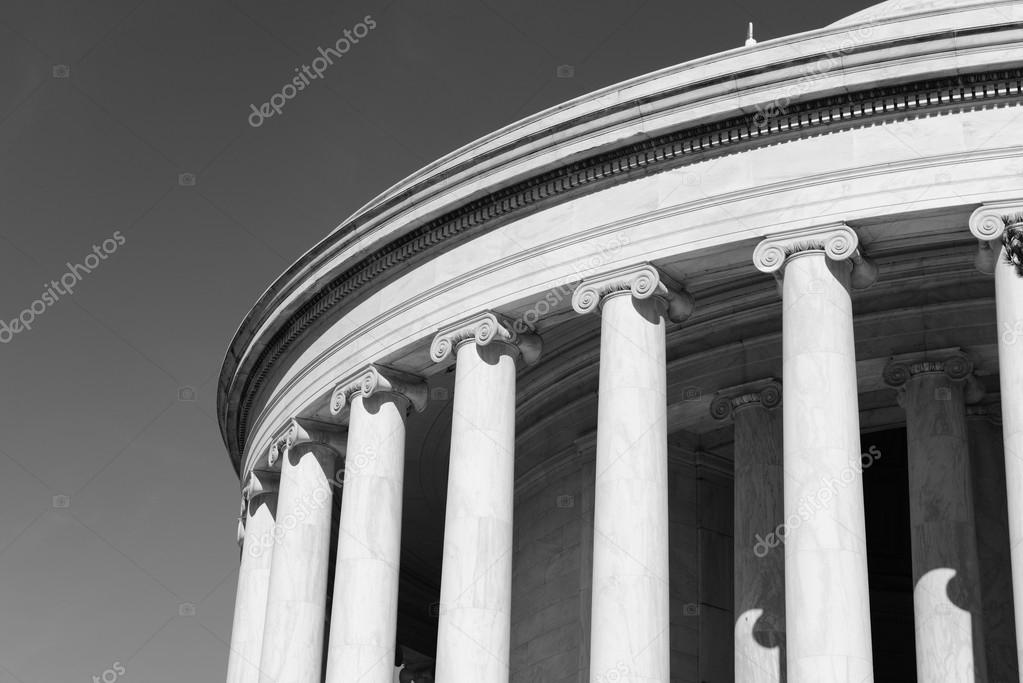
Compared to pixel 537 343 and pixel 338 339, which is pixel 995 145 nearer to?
pixel 537 343

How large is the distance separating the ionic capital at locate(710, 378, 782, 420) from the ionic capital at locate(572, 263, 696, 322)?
10687 mm

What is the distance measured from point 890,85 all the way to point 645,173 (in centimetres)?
1039

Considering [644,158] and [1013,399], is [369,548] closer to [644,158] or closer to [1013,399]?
[644,158]

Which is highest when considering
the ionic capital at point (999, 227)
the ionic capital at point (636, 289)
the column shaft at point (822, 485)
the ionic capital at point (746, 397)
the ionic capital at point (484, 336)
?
the ionic capital at point (746, 397)

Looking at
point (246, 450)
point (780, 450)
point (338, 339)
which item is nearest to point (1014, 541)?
point (780, 450)

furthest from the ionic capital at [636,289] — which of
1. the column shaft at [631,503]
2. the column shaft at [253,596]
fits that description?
the column shaft at [253,596]

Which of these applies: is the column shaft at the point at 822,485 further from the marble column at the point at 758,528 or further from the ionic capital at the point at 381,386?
the ionic capital at the point at 381,386

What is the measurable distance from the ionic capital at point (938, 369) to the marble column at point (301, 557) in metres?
26.5

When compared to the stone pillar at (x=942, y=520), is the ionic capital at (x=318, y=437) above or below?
above

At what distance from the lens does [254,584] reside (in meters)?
78.8

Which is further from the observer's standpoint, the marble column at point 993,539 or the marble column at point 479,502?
the marble column at point 993,539

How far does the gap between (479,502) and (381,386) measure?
365 inches

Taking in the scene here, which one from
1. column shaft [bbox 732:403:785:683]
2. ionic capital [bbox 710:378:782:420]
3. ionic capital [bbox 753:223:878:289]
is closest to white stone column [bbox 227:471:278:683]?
ionic capital [bbox 710:378:782:420]

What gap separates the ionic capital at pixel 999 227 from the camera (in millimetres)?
51562
